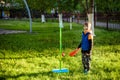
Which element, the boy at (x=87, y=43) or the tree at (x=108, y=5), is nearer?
the boy at (x=87, y=43)

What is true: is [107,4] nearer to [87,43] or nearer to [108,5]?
[108,5]

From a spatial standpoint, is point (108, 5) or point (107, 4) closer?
point (107, 4)

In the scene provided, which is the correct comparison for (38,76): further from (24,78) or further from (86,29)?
(86,29)

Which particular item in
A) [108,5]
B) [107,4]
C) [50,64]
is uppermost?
[107,4]

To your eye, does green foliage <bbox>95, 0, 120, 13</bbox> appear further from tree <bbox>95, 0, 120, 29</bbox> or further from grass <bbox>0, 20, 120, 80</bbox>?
grass <bbox>0, 20, 120, 80</bbox>

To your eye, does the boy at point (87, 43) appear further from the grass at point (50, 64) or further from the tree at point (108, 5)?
the tree at point (108, 5)

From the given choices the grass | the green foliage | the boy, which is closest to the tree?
the green foliage

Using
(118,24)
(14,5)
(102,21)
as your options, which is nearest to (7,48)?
(118,24)

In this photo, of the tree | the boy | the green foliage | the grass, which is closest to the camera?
the grass

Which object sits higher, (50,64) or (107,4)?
(107,4)

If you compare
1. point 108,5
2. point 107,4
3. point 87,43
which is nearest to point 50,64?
point 87,43

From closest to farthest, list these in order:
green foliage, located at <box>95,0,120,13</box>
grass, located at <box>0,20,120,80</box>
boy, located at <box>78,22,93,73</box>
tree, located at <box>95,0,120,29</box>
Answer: grass, located at <box>0,20,120,80</box>
boy, located at <box>78,22,93,73</box>
tree, located at <box>95,0,120,29</box>
green foliage, located at <box>95,0,120,13</box>

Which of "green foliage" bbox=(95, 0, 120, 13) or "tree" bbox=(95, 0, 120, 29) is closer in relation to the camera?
"tree" bbox=(95, 0, 120, 29)

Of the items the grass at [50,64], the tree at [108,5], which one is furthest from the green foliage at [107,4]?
the grass at [50,64]
